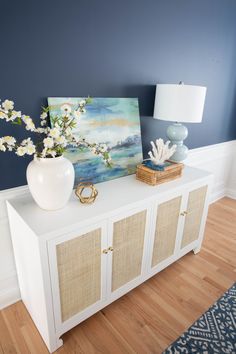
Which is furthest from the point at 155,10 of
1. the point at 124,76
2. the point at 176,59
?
the point at 124,76

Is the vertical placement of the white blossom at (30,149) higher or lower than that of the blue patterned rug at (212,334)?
higher

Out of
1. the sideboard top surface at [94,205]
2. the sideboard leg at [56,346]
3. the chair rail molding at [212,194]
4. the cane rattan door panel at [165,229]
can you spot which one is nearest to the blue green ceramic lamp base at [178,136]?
the sideboard top surface at [94,205]

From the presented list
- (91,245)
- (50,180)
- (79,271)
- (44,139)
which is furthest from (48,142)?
(79,271)

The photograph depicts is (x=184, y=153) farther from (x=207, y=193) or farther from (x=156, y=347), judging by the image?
(x=156, y=347)

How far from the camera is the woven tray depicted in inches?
63.0

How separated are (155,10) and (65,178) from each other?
142 centimetres

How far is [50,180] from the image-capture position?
1146 mm

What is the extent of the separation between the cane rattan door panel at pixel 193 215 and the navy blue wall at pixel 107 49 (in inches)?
22.9

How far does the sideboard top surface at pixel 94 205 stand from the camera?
112cm

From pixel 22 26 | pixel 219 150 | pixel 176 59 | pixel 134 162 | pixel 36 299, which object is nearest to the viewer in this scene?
pixel 22 26

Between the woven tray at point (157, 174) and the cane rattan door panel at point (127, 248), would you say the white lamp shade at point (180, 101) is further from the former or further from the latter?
the cane rattan door panel at point (127, 248)

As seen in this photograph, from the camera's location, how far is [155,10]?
1693 millimetres

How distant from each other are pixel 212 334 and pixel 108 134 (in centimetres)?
144

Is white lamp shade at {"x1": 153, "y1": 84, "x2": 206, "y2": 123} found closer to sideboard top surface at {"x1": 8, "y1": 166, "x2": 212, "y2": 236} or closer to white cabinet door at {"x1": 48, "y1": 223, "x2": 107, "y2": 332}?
sideboard top surface at {"x1": 8, "y1": 166, "x2": 212, "y2": 236}
